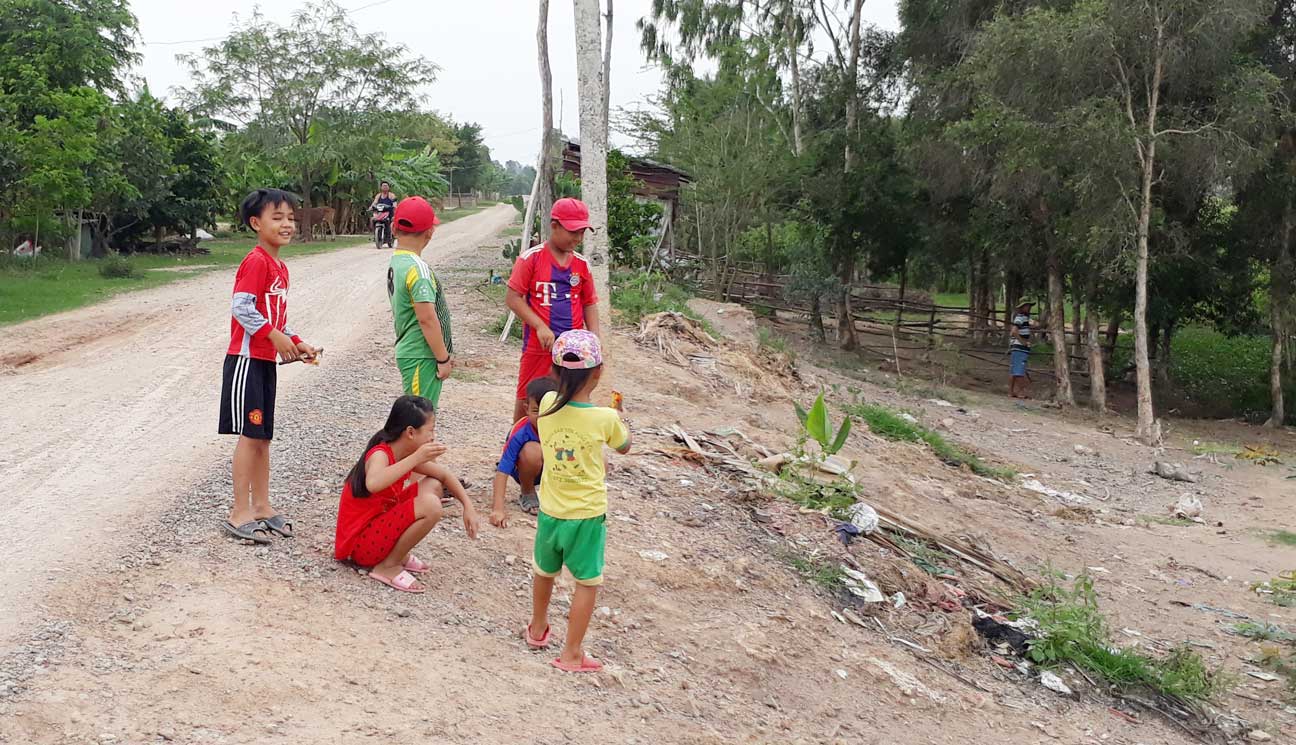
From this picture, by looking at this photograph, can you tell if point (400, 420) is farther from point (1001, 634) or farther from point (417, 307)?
point (1001, 634)

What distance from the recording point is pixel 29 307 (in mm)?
13469

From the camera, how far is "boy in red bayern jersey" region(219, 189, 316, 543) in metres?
4.54

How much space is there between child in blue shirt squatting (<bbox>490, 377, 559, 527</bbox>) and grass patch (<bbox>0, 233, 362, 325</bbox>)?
9.54 m

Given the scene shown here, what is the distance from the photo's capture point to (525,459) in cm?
542

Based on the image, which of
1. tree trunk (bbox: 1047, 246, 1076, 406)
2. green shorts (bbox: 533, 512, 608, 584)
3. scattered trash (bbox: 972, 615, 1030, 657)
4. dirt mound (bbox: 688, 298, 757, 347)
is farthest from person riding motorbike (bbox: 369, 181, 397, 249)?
green shorts (bbox: 533, 512, 608, 584)

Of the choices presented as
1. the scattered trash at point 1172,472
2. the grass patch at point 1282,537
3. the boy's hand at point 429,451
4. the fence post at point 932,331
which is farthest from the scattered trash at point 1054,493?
the fence post at point 932,331

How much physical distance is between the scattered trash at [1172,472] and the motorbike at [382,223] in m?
17.0

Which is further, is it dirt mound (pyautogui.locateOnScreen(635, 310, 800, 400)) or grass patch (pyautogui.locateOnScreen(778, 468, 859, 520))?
dirt mound (pyautogui.locateOnScreen(635, 310, 800, 400))

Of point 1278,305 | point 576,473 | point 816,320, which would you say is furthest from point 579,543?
point 816,320

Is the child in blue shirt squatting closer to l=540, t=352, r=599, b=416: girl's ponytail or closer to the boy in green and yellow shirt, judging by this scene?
l=540, t=352, r=599, b=416: girl's ponytail

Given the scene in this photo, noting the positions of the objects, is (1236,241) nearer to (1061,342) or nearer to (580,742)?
(1061,342)

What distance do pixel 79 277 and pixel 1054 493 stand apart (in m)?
15.3

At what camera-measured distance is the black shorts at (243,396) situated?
4.58 metres

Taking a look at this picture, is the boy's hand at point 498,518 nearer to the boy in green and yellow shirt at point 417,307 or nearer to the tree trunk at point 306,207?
the boy in green and yellow shirt at point 417,307
